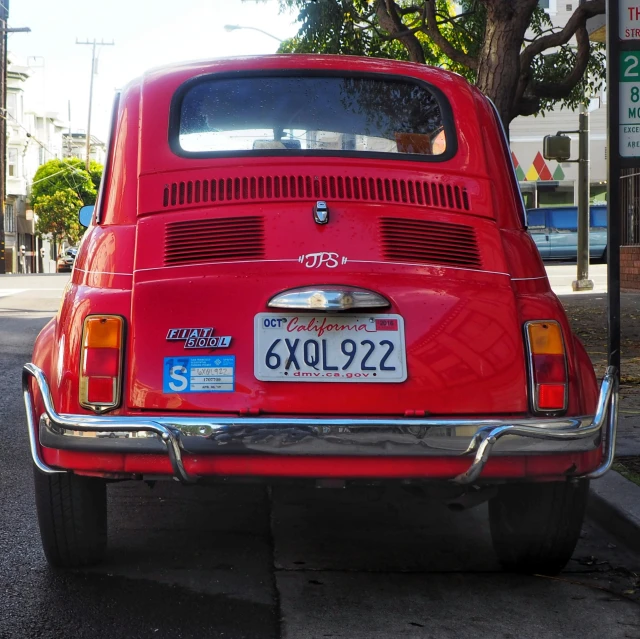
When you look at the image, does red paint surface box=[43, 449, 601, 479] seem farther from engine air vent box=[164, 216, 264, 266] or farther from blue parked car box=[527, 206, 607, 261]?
blue parked car box=[527, 206, 607, 261]

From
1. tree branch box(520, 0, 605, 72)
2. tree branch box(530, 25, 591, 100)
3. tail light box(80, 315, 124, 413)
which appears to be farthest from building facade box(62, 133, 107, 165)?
tail light box(80, 315, 124, 413)

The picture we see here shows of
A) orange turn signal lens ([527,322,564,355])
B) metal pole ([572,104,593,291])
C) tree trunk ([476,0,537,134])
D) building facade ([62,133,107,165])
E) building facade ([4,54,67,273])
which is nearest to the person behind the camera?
orange turn signal lens ([527,322,564,355])

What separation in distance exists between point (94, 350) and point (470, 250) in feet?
4.41

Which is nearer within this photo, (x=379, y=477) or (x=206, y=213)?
(x=379, y=477)

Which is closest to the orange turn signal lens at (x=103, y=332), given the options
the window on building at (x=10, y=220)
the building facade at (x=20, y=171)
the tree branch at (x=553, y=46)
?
the tree branch at (x=553, y=46)

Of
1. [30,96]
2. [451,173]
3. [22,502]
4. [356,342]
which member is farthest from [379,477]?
[30,96]

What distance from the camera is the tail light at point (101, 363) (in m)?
3.67

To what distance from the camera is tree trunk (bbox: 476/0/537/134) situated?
40.9 feet

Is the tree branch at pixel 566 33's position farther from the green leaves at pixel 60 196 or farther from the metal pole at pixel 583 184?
the green leaves at pixel 60 196

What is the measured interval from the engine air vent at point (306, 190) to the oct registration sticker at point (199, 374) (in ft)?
2.24

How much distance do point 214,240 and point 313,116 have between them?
0.89m

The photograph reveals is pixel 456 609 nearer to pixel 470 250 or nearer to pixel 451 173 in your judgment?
pixel 470 250

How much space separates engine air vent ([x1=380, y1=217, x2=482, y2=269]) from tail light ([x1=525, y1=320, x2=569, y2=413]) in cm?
33

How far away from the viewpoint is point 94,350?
3.72 m
